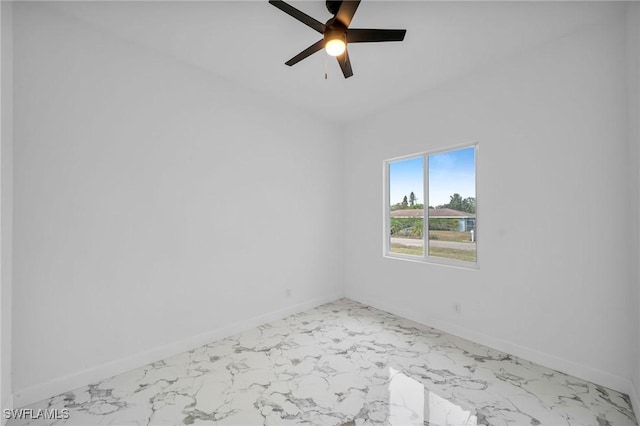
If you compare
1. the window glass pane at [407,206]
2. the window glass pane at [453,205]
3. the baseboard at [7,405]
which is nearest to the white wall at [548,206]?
the window glass pane at [453,205]

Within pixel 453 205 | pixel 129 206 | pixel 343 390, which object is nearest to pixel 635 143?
pixel 453 205

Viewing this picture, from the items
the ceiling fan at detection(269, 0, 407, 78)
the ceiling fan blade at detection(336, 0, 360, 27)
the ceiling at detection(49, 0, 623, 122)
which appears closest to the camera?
the ceiling fan blade at detection(336, 0, 360, 27)

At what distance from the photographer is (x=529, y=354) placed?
8.05ft

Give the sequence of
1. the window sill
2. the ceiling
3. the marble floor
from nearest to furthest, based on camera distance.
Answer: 1. the marble floor
2. the ceiling
3. the window sill

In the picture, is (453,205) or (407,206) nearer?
(453,205)

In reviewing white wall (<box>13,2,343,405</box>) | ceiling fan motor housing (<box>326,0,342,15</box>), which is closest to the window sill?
white wall (<box>13,2,343,405</box>)

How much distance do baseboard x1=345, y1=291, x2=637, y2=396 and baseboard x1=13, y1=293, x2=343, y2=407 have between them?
1732mm

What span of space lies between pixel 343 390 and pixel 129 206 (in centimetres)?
232

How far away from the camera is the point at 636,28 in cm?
186

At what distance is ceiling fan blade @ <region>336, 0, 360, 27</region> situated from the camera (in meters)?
1.53

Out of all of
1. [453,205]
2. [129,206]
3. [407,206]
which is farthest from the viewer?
[407,206]

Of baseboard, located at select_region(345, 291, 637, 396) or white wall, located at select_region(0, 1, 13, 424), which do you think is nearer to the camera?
white wall, located at select_region(0, 1, 13, 424)

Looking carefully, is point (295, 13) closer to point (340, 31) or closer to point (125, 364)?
point (340, 31)

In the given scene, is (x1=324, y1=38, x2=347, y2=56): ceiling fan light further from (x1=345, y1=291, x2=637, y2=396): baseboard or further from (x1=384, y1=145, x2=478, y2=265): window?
(x1=345, y1=291, x2=637, y2=396): baseboard
